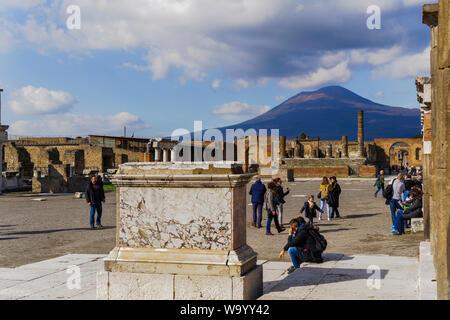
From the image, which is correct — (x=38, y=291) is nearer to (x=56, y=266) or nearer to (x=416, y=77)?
(x=56, y=266)

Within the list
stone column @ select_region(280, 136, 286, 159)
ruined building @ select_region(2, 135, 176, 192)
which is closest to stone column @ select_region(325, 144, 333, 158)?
stone column @ select_region(280, 136, 286, 159)

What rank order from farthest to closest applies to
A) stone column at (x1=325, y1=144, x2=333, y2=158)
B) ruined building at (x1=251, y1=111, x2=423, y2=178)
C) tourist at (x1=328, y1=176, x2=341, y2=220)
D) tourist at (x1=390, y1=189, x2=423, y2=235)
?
stone column at (x1=325, y1=144, x2=333, y2=158) < ruined building at (x1=251, y1=111, x2=423, y2=178) < tourist at (x1=328, y1=176, x2=341, y2=220) < tourist at (x1=390, y1=189, x2=423, y2=235)

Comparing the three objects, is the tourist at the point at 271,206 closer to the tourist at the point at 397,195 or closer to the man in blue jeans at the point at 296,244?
the tourist at the point at 397,195

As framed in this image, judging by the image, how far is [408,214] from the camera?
1019 cm

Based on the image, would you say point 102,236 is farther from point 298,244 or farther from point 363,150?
point 363,150

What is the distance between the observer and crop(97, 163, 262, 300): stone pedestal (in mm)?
4402

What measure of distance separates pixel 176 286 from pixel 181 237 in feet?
1.51

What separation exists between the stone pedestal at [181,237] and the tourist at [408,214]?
6419 mm

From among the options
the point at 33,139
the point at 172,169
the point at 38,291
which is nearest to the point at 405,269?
the point at 172,169

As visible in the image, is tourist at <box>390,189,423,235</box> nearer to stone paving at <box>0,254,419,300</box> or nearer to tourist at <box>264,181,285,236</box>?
tourist at <box>264,181,285,236</box>

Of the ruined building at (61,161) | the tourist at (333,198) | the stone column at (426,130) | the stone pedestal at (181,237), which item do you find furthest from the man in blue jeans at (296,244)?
the tourist at (333,198)

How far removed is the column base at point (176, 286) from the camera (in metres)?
4.34

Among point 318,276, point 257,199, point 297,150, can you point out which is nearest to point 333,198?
point 257,199
